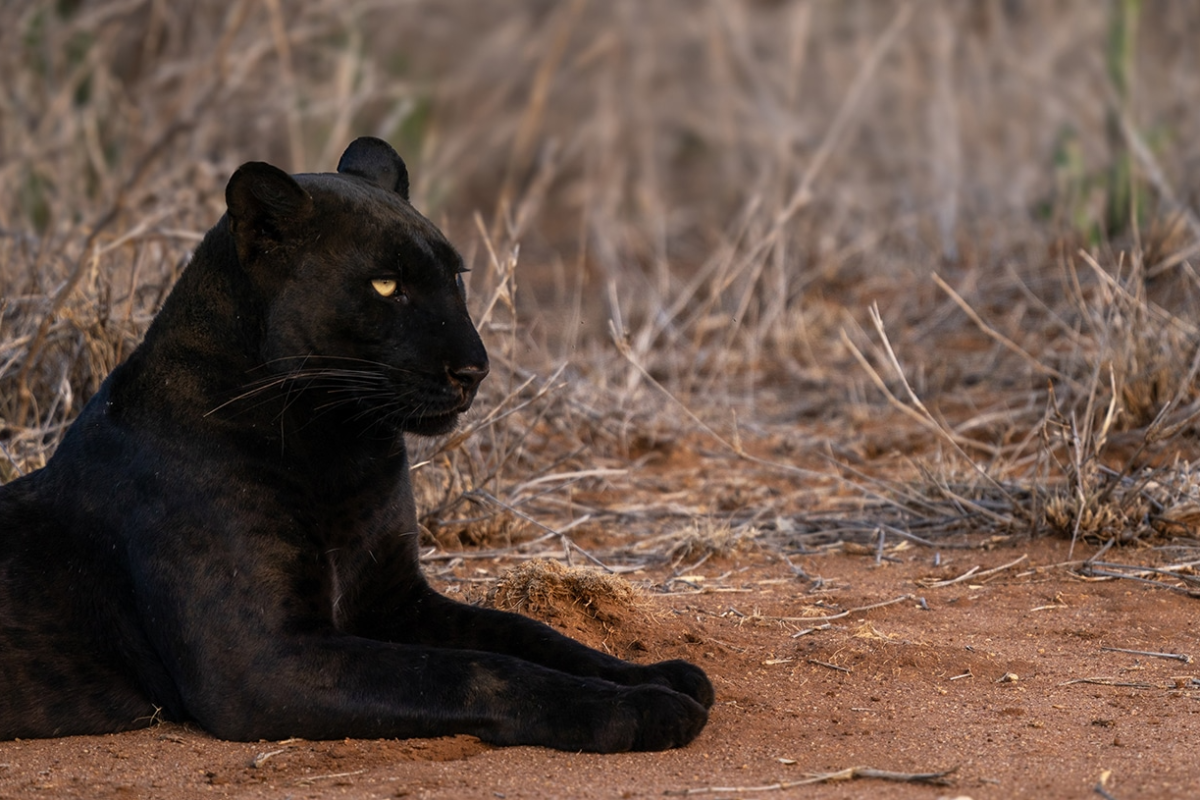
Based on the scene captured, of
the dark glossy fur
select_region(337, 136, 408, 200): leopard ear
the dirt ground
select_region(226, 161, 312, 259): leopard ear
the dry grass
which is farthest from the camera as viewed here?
the dry grass

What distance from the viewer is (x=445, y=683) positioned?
2863mm

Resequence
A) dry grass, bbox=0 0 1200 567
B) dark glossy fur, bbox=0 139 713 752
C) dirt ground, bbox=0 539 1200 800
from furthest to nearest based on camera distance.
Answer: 1. dry grass, bbox=0 0 1200 567
2. dark glossy fur, bbox=0 139 713 752
3. dirt ground, bbox=0 539 1200 800

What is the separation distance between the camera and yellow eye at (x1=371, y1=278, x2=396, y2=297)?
3.05 meters

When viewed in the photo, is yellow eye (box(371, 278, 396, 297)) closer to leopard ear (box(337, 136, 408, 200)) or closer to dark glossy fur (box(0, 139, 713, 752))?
dark glossy fur (box(0, 139, 713, 752))

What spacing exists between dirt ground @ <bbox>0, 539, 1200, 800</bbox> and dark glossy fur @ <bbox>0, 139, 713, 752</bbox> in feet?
0.31

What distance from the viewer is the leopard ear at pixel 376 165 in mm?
3473

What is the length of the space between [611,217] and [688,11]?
431 cm

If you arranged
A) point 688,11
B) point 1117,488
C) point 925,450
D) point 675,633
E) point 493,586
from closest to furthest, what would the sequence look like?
point 675,633 → point 493,586 → point 1117,488 → point 925,450 → point 688,11

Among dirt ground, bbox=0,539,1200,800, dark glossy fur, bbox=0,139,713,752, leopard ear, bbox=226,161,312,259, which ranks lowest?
dirt ground, bbox=0,539,1200,800

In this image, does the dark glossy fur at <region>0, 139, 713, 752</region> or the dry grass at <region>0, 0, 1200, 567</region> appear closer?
the dark glossy fur at <region>0, 139, 713, 752</region>

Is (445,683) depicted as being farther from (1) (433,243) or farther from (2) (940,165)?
(2) (940,165)

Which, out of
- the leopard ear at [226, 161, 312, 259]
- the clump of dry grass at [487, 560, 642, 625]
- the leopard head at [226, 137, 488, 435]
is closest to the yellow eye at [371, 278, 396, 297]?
the leopard head at [226, 137, 488, 435]

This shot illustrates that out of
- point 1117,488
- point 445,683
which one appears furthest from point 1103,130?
point 445,683

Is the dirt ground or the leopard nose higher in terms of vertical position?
the leopard nose
